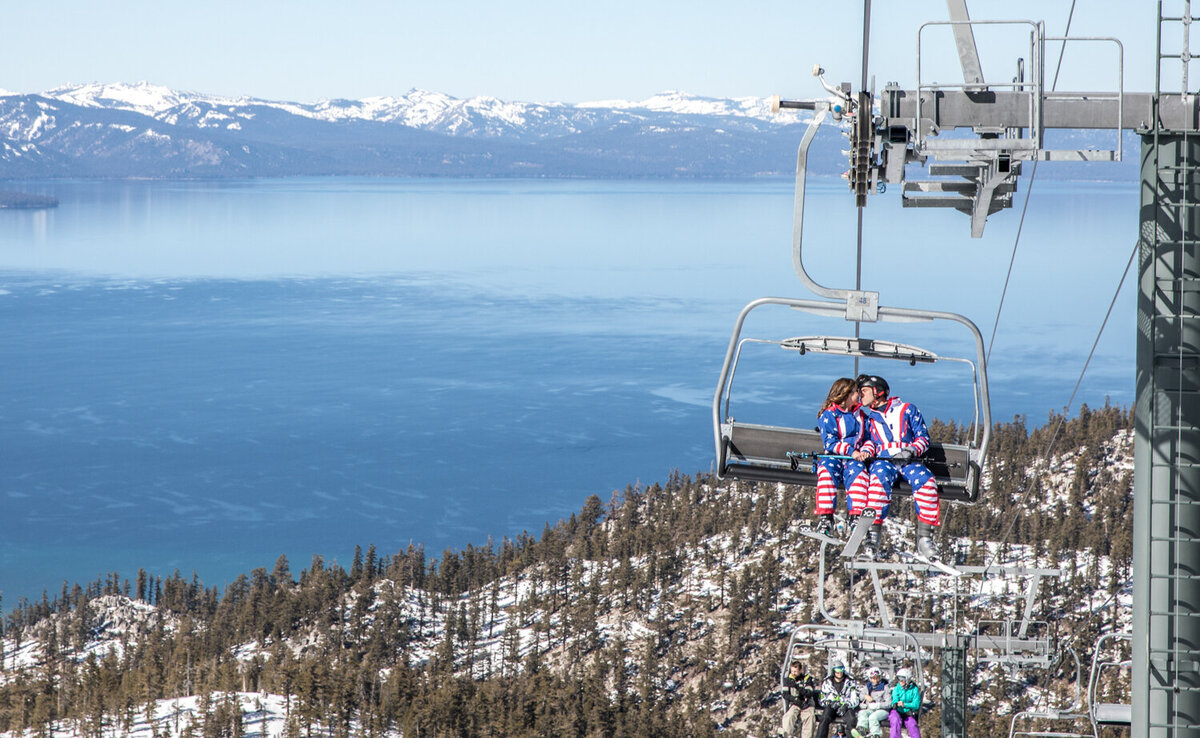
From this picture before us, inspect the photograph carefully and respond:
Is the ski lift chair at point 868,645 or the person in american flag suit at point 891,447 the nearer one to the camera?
the person in american flag suit at point 891,447

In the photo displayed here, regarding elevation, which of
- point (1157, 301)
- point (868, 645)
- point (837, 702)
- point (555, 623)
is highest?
point (1157, 301)

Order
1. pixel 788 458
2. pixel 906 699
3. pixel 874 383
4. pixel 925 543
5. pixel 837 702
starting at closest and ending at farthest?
pixel 925 543 → pixel 874 383 → pixel 788 458 → pixel 906 699 → pixel 837 702

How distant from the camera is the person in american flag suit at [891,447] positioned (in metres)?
10.1

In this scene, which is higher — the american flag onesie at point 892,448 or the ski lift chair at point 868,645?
the american flag onesie at point 892,448

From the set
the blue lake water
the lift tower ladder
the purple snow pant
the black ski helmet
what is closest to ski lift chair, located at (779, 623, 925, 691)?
the purple snow pant

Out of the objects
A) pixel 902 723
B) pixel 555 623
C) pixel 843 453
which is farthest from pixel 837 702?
pixel 555 623

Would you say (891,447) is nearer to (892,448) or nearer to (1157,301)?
(892,448)

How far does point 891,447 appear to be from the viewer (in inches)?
402

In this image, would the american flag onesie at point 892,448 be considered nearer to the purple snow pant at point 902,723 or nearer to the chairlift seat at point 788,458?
the chairlift seat at point 788,458

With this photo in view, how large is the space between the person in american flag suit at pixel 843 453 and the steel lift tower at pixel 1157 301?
3.39m

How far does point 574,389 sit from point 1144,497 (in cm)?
15278

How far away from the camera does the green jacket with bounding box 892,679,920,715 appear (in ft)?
37.5

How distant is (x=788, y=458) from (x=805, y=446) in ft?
0.72

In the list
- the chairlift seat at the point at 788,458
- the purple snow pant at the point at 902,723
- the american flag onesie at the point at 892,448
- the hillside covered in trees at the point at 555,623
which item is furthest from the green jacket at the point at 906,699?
the hillside covered in trees at the point at 555,623
